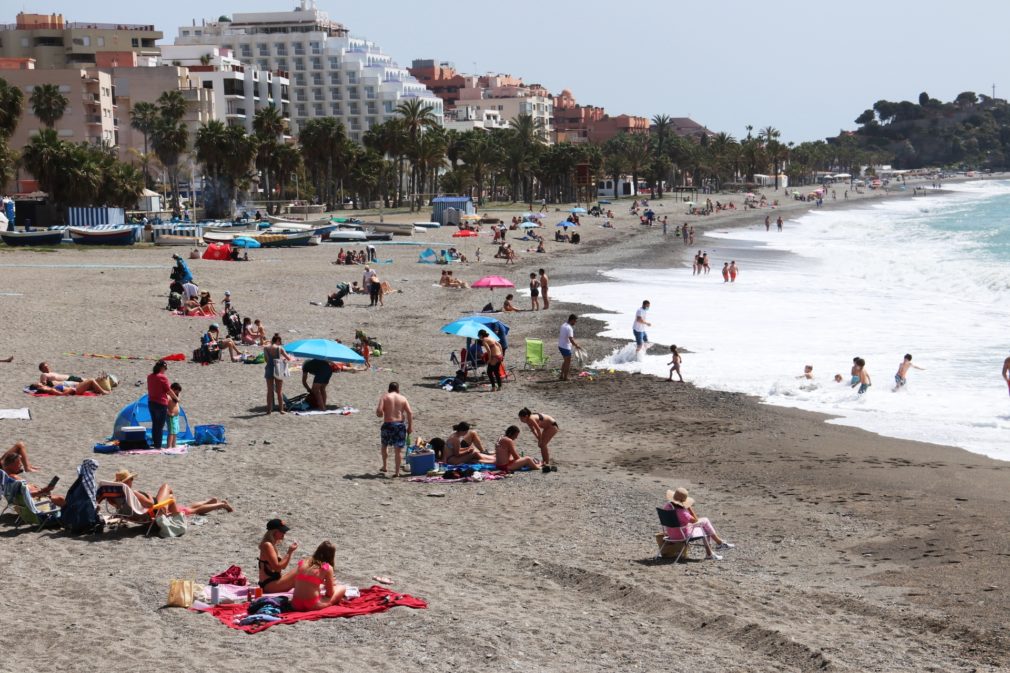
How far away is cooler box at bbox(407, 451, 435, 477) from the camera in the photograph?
44.7 feet

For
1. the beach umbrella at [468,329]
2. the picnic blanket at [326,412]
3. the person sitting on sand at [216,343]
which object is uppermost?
the beach umbrella at [468,329]

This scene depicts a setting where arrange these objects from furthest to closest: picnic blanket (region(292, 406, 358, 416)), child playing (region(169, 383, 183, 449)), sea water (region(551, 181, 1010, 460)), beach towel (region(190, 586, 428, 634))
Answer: sea water (region(551, 181, 1010, 460)), picnic blanket (region(292, 406, 358, 416)), child playing (region(169, 383, 183, 449)), beach towel (region(190, 586, 428, 634))

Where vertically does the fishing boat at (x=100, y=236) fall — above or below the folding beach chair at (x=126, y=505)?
above

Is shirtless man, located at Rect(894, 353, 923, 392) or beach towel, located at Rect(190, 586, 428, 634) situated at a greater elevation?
shirtless man, located at Rect(894, 353, 923, 392)

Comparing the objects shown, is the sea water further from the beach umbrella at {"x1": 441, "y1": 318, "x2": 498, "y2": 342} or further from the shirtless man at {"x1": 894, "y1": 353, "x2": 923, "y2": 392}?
the beach umbrella at {"x1": 441, "y1": 318, "x2": 498, "y2": 342}

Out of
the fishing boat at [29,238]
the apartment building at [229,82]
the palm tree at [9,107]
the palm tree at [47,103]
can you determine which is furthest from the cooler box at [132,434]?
the apartment building at [229,82]

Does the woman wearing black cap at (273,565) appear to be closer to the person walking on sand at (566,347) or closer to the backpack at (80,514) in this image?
the backpack at (80,514)

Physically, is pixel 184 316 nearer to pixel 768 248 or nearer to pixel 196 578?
pixel 196 578

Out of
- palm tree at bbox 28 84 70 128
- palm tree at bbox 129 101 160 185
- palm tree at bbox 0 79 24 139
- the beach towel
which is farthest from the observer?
palm tree at bbox 129 101 160 185

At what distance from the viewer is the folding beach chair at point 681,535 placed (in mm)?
10453

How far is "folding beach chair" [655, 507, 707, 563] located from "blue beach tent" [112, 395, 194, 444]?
22.4 ft

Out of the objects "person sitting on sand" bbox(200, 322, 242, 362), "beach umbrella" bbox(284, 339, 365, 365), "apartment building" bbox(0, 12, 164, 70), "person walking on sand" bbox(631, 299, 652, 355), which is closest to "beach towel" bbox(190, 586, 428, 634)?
"beach umbrella" bbox(284, 339, 365, 365)

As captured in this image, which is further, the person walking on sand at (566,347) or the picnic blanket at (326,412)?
the person walking on sand at (566,347)

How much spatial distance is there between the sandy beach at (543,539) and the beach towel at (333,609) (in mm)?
110
